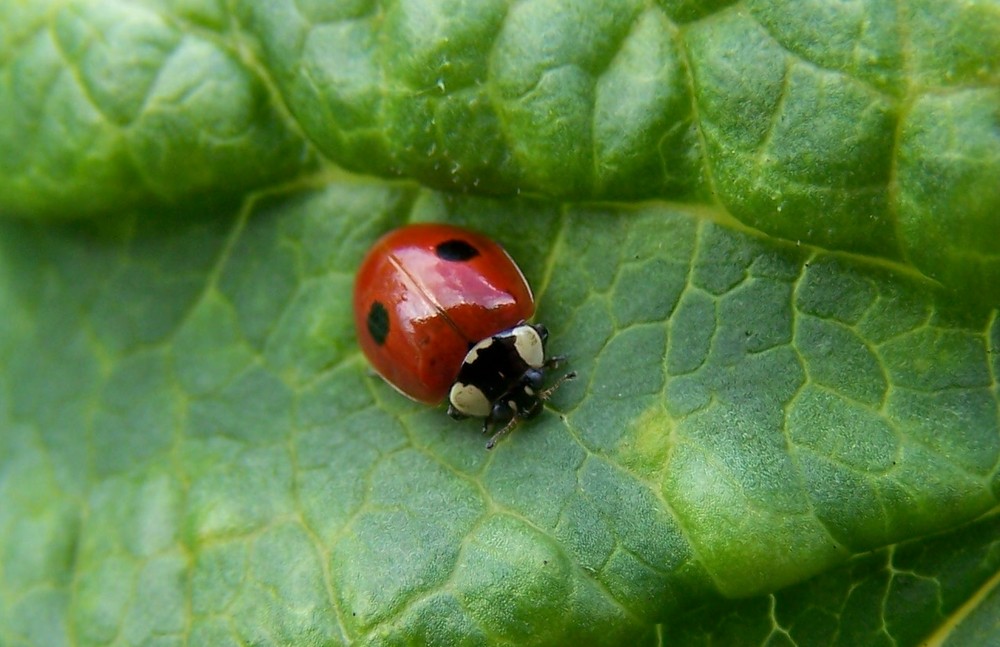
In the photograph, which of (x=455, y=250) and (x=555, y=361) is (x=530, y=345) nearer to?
(x=555, y=361)

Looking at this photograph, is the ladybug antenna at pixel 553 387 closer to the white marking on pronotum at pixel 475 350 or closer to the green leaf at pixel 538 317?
the green leaf at pixel 538 317

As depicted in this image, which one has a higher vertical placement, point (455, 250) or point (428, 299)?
point (455, 250)

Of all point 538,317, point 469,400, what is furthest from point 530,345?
point 469,400

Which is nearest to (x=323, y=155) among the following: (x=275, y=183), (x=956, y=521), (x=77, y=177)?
(x=275, y=183)

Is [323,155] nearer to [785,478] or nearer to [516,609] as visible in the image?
[516,609]

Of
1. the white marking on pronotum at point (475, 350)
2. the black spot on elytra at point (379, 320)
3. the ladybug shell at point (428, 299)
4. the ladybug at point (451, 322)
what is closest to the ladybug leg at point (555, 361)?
the ladybug at point (451, 322)

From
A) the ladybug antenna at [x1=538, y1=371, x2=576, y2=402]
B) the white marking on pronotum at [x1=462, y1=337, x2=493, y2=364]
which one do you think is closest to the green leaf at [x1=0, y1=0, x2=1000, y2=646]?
the ladybug antenna at [x1=538, y1=371, x2=576, y2=402]

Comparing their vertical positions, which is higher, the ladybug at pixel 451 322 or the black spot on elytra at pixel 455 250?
the black spot on elytra at pixel 455 250
